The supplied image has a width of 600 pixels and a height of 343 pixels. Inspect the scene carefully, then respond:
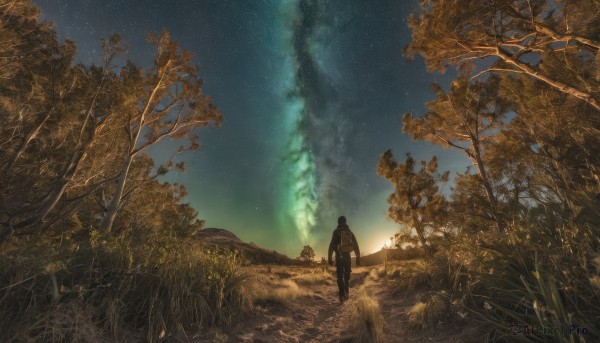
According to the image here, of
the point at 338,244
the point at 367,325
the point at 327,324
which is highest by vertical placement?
the point at 338,244

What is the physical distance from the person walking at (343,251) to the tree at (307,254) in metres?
30.6

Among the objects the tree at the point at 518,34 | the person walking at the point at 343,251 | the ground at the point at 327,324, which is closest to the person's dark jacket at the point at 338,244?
the person walking at the point at 343,251

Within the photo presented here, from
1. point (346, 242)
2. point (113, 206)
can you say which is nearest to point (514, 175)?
point (346, 242)

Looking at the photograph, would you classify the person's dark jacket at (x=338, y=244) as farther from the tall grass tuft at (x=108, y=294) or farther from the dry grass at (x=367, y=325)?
the tall grass tuft at (x=108, y=294)

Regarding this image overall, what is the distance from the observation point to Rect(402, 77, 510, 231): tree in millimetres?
13477

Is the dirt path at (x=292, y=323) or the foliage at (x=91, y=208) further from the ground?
the foliage at (x=91, y=208)

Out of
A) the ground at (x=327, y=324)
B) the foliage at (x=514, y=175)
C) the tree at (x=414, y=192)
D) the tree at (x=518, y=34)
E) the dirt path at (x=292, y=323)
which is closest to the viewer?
the foliage at (x=514, y=175)

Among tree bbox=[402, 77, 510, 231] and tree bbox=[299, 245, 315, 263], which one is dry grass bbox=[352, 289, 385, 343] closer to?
tree bbox=[402, 77, 510, 231]

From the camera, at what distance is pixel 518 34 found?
30.6 ft

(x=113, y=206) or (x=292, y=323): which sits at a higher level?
(x=113, y=206)

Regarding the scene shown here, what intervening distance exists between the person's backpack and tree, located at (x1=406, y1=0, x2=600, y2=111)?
267 inches

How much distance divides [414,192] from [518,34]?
980 centimetres

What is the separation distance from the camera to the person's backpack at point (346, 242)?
806cm

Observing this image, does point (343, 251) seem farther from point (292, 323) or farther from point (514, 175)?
point (514, 175)
